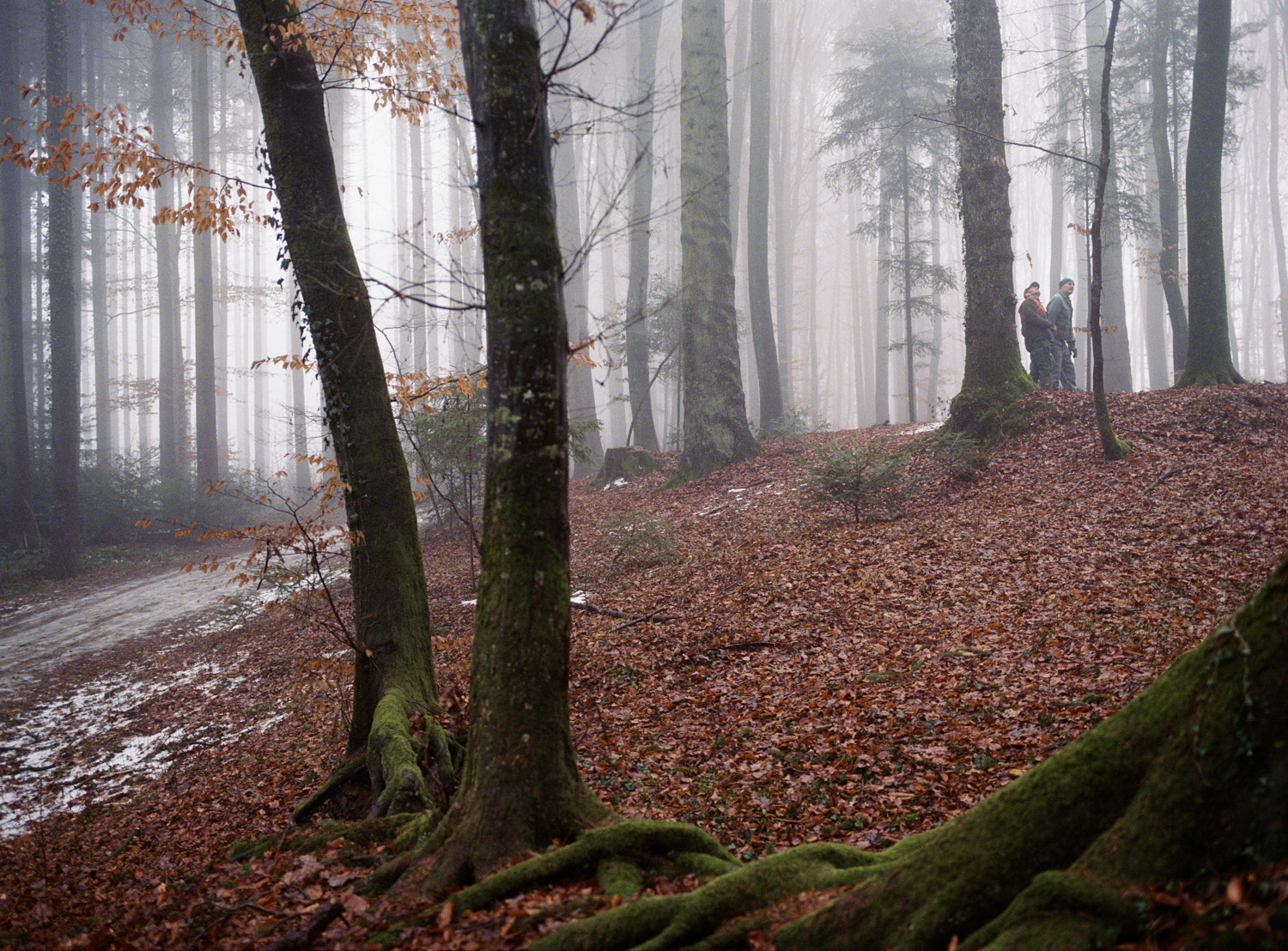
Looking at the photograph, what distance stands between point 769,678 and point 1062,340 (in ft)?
35.1

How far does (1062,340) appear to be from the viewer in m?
13.7

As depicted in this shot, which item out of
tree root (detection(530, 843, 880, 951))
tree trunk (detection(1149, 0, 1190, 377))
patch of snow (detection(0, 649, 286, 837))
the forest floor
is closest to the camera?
tree root (detection(530, 843, 880, 951))

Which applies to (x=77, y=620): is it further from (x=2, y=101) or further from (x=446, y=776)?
(x=2, y=101)

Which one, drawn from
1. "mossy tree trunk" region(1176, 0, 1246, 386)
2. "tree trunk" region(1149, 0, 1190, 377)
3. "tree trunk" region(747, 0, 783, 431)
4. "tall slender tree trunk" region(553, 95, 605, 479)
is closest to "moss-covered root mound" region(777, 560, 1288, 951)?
"mossy tree trunk" region(1176, 0, 1246, 386)

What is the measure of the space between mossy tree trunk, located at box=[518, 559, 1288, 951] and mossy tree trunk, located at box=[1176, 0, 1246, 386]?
453 inches

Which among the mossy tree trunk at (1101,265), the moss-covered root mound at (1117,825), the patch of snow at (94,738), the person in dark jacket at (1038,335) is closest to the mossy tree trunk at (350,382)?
the patch of snow at (94,738)

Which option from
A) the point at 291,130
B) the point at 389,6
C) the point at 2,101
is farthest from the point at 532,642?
the point at 2,101

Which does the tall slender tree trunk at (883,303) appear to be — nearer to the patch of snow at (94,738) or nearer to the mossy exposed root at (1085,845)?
the patch of snow at (94,738)

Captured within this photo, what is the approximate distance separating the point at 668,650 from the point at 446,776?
2841 millimetres

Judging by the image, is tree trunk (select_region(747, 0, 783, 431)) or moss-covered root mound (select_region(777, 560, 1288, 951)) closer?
moss-covered root mound (select_region(777, 560, 1288, 951))

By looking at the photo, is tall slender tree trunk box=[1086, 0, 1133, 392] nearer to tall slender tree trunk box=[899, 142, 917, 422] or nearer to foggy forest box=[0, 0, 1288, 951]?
foggy forest box=[0, 0, 1288, 951]

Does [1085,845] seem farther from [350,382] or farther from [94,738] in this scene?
[94,738]

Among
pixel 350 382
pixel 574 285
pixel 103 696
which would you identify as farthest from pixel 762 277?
pixel 103 696

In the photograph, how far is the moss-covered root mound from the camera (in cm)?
183
